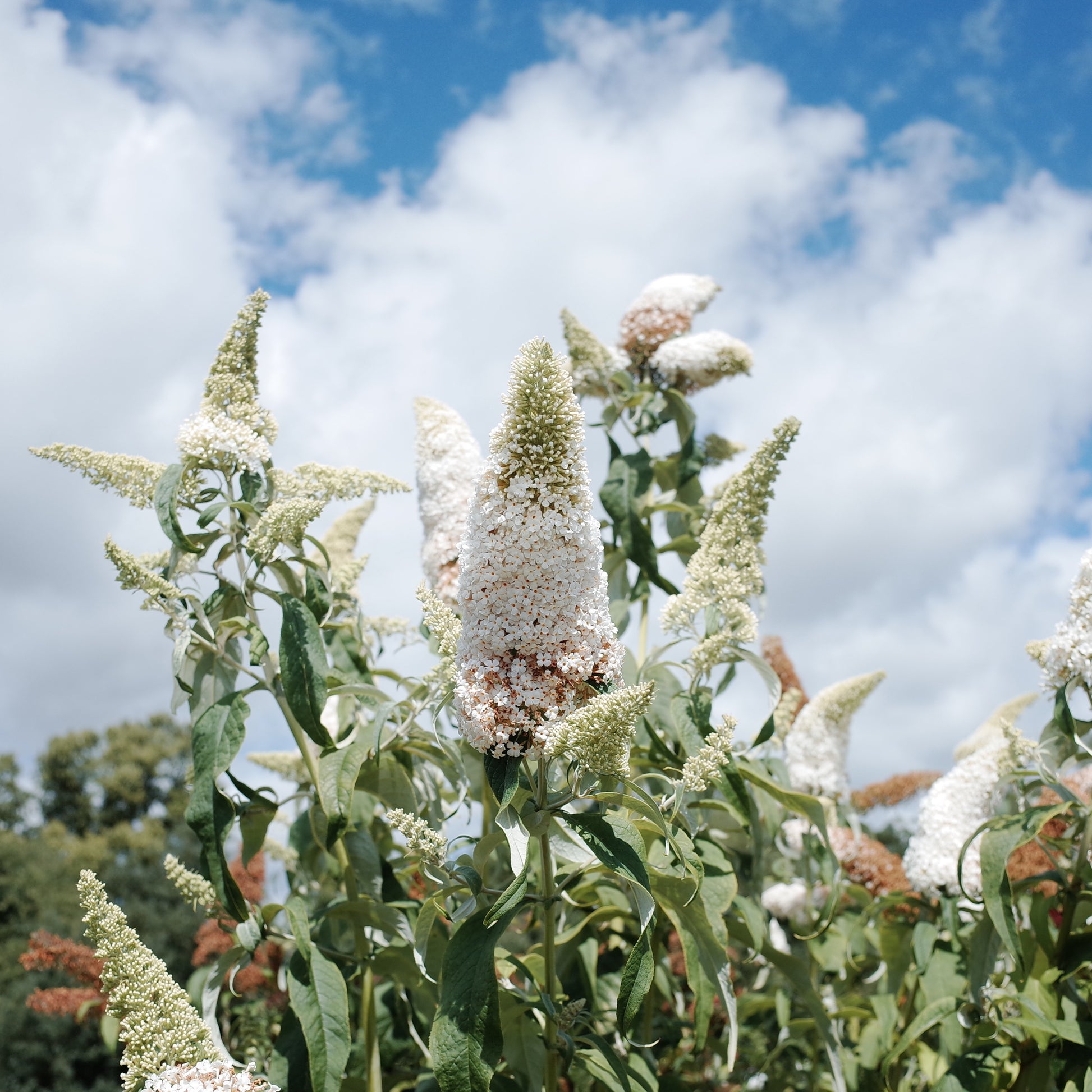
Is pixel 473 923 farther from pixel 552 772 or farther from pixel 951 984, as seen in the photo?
pixel 951 984

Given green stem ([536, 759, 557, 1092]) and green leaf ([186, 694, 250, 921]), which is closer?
green stem ([536, 759, 557, 1092])

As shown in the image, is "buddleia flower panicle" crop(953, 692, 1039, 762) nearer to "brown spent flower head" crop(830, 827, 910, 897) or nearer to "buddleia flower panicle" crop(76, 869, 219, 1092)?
"brown spent flower head" crop(830, 827, 910, 897)

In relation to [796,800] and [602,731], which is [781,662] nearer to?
[796,800]

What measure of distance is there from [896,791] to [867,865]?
6.27 feet

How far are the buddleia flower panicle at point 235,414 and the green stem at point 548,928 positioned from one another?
142 centimetres

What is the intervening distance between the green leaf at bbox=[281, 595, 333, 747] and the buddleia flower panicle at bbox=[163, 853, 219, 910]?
459mm

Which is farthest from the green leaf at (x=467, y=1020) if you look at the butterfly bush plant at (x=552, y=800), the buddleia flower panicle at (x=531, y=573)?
the buddleia flower panicle at (x=531, y=573)

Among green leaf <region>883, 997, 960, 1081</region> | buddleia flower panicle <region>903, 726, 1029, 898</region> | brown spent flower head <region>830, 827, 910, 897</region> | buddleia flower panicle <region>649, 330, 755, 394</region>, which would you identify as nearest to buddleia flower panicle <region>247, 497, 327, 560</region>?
buddleia flower panicle <region>649, 330, 755, 394</region>

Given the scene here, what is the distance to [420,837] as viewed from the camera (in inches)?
78.5

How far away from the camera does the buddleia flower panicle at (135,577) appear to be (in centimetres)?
257

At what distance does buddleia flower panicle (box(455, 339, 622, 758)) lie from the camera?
6.17 ft

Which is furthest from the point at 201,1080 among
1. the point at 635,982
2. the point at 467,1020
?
the point at 635,982

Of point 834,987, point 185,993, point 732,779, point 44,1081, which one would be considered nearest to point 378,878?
point 185,993

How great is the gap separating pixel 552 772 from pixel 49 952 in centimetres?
323
